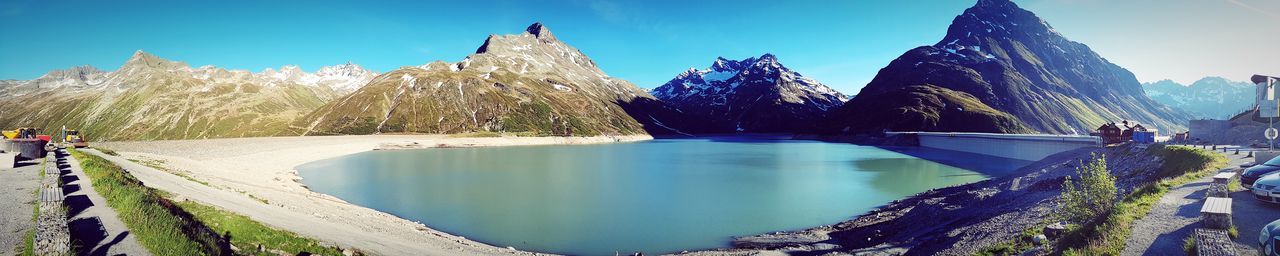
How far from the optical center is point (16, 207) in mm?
14086

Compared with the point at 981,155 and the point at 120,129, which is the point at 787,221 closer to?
the point at 981,155

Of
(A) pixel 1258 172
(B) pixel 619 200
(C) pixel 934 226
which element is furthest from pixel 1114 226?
(B) pixel 619 200

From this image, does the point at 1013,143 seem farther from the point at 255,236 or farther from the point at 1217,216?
the point at 255,236

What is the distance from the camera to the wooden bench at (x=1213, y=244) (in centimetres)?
908

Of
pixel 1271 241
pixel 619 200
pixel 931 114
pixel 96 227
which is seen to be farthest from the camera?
pixel 931 114

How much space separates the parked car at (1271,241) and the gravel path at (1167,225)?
5.00ft

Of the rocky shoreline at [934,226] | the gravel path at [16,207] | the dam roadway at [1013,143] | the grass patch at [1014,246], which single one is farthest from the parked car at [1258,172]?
the dam roadway at [1013,143]

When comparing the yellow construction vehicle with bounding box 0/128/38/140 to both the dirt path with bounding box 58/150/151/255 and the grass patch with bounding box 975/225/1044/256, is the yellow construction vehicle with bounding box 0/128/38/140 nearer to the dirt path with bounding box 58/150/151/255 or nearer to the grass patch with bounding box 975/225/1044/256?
the dirt path with bounding box 58/150/151/255

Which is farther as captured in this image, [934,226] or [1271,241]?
[934,226]

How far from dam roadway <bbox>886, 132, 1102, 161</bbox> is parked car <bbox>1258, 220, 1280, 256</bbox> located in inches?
2354

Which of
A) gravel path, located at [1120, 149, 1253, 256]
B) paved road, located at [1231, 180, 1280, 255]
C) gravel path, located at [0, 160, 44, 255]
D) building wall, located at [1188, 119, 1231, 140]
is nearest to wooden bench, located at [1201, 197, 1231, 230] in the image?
paved road, located at [1231, 180, 1280, 255]

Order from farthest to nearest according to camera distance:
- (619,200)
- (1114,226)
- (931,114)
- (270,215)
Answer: (931,114)
(619,200)
(270,215)
(1114,226)

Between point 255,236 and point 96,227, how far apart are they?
3.18 m

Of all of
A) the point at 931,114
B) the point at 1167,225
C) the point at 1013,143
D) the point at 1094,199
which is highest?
the point at 931,114
